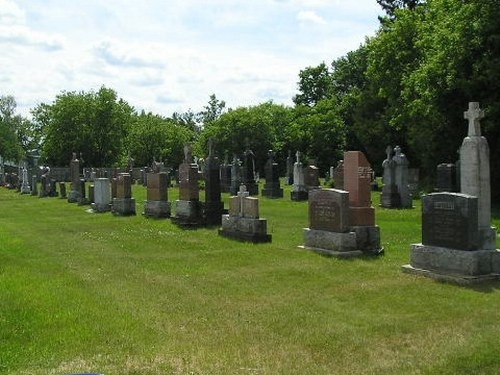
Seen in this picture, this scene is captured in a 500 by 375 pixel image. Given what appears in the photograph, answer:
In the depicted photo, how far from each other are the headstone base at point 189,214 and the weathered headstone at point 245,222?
7.90ft

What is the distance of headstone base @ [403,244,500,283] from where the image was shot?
10000 millimetres

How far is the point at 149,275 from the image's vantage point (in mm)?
11250

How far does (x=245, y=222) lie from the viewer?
15.6 meters

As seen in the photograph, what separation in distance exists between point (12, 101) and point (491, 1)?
99387 mm

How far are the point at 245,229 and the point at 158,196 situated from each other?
683cm

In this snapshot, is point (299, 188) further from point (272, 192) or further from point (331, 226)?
point (331, 226)

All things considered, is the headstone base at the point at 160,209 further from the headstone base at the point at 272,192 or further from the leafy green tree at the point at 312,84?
the leafy green tree at the point at 312,84

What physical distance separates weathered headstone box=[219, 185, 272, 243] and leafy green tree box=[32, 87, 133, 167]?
5584 cm

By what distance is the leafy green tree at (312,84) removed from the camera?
226ft

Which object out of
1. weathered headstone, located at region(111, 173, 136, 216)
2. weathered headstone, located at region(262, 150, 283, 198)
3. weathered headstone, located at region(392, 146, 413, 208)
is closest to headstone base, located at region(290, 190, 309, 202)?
weathered headstone, located at region(262, 150, 283, 198)

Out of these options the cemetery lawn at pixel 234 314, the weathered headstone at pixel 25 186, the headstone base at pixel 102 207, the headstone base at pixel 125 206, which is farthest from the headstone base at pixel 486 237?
the weathered headstone at pixel 25 186

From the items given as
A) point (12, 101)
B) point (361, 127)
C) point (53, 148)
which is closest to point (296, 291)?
point (361, 127)

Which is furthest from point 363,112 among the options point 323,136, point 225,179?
point 225,179

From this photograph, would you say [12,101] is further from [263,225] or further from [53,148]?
[263,225]
